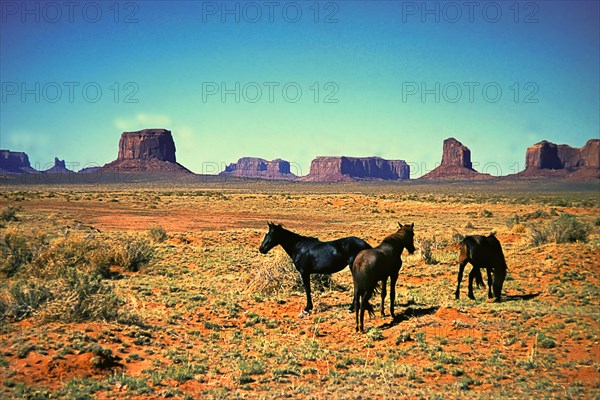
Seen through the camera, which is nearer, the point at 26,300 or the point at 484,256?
the point at 26,300

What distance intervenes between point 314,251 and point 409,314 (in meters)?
2.55

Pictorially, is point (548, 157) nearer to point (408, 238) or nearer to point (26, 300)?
point (408, 238)

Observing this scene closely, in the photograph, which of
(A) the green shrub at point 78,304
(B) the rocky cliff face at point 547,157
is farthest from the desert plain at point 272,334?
(B) the rocky cliff face at point 547,157

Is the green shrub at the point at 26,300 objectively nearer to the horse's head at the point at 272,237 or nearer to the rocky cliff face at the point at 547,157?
the horse's head at the point at 272,237

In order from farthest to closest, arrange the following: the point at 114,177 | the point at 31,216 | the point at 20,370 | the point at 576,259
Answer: the point at 114,177, the point at 31,216, the point at 576,259, the point at 20,370

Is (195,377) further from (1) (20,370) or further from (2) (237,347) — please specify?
(1) (20,370)

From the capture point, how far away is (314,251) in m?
11.1

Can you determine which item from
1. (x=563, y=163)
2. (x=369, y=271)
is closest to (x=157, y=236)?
(x=369, y=271)

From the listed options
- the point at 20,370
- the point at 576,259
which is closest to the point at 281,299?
the point at 20,370

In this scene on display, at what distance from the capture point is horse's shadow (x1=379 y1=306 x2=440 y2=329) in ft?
33.3

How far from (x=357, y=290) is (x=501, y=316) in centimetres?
361

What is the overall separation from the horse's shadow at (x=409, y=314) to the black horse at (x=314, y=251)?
1.48 m

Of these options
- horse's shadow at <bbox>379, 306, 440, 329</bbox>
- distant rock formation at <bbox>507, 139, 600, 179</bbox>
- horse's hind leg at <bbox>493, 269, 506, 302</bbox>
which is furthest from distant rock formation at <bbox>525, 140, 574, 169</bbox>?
horse's shadow at <bbox>379, 306, 440, 329</bbox>

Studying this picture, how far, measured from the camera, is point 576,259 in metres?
16.9
